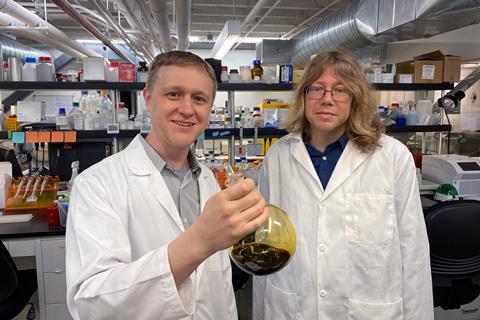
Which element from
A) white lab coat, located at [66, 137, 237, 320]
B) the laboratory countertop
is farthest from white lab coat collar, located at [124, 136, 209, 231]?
the laboratory countertop

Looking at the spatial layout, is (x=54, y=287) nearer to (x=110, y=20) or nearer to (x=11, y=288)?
(x=11, y=288)

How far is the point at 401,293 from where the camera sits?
1.35 m

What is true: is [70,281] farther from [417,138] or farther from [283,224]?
[417,138]

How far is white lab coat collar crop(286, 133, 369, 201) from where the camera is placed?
1.35 m

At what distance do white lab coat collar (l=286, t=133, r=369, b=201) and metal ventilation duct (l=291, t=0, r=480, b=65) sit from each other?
1.91m

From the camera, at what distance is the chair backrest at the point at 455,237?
1714mm

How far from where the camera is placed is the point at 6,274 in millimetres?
1769

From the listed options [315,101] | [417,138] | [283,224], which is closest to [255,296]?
[315,101]

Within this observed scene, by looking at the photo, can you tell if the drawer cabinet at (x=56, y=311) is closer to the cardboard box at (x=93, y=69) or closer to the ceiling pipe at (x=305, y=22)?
the cardboard box at (x=93, y=69)

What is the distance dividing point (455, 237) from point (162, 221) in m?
1.44

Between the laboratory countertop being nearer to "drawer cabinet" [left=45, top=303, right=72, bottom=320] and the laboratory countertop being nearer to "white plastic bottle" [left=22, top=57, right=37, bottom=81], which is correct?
"drawer cabinet" [left=45, top=303, right=72, bottom=320]

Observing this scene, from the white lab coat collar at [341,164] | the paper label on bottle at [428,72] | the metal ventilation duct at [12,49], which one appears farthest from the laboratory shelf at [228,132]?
the metal ventilation duct at [12,49]

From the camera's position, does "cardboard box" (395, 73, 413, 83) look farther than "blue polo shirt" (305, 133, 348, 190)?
Yes

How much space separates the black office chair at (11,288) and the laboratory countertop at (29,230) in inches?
8.8
